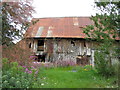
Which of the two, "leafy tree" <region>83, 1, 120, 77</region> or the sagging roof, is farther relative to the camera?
the sagging roof

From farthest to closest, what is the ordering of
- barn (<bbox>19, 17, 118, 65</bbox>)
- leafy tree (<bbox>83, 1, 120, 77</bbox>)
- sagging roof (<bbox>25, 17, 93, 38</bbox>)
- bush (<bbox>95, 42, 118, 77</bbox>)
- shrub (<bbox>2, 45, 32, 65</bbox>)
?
1. sagging roof (<bbox>25, 17, 93, 38</bbox>)
2. barn (<bbox>19, 17, 118, 65</bbox>)
3. shrub (<bbox>2, 45, 32, 65</bbox>)
4. bush (<bbox>95, 42, 118, 77</bbox>)
5. leafy tree (<bbox>83, 1, 120, 77</bbox>)

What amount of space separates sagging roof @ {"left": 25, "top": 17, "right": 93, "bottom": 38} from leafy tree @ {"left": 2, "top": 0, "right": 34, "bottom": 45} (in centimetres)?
759

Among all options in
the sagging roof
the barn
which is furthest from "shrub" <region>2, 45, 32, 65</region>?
the barn

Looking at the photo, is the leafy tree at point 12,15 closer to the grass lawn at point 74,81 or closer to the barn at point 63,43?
the grass lawn at point 74,81

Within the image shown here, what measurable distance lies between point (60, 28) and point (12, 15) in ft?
36.7

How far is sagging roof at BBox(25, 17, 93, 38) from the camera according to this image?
679 inches

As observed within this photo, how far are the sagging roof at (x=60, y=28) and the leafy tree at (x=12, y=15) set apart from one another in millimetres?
7591

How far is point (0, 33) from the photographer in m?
7.48

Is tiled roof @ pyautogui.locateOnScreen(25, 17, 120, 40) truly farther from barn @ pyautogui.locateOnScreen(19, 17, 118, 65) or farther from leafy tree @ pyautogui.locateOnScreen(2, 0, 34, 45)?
leafy tree @ pyautogui.locateOnScreen(2, 0, 34, 45)

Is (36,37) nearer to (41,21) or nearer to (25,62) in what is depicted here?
(41,21)

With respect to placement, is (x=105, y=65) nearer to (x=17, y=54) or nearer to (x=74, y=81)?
(x=74, y=81)

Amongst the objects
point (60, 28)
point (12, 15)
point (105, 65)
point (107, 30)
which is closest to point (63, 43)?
point (60, 28)

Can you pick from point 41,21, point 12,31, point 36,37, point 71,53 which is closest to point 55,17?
point 41,21

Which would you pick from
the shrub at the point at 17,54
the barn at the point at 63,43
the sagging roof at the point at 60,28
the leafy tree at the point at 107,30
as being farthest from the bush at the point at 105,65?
the barn at the point at 63,43
